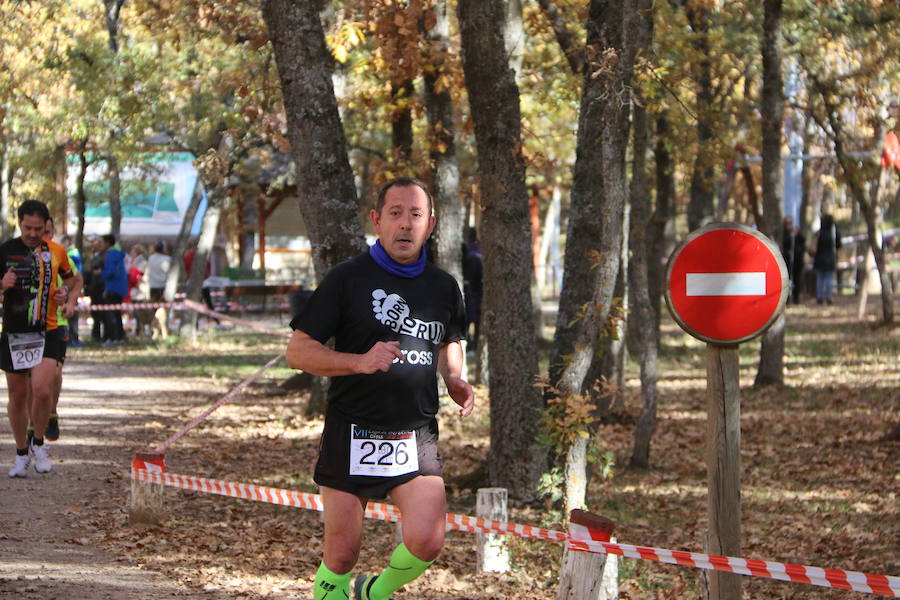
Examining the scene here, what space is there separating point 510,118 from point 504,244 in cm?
97

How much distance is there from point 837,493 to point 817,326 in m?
17.4

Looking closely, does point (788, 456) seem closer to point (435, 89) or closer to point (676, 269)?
point (435, 89)

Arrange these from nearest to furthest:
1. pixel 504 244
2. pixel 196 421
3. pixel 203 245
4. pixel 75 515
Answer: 1. pixel 75 515
2. pixel 504 244
3. pixel 196 421
4. pixel 203 245

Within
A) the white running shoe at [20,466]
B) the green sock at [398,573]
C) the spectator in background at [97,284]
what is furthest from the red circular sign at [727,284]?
the spectator in background at [97,284]

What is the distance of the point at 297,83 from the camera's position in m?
10.5

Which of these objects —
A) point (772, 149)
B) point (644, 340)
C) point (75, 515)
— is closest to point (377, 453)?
point (75, 515)

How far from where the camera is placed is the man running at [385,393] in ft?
17.9

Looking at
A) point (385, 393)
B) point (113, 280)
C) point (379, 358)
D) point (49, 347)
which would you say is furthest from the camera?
point (113, 280)

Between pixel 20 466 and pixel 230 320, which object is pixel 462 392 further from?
pixel 230 320

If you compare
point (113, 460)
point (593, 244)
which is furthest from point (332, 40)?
point (113, 460)

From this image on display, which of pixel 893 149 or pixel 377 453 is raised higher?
pixel 893 149

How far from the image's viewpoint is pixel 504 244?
33.6ft

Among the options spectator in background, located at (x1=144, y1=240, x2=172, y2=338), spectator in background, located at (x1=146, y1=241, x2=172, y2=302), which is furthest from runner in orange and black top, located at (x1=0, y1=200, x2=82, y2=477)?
spectator in background, located at (x1=146, y1=241, x2=172, y2=302)

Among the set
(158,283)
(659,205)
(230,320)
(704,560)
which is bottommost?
(704,560)
